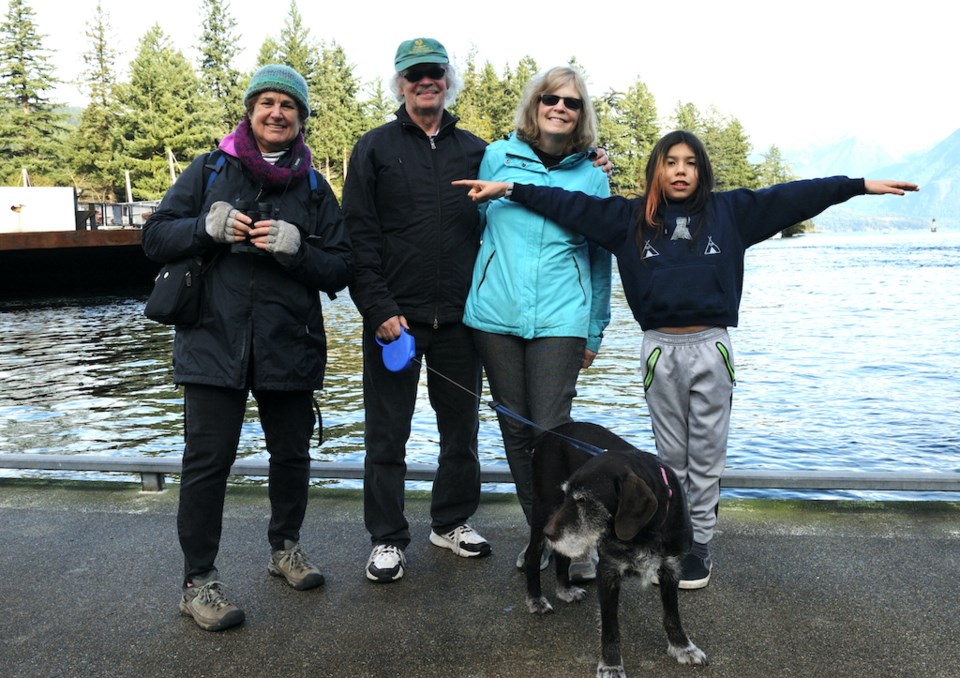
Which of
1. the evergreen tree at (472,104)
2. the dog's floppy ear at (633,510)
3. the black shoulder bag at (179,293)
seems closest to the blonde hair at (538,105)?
the black shoulder bag at (179,293)

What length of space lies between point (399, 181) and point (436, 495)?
→ 5.47 ft

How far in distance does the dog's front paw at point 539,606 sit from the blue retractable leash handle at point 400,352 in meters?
1.23

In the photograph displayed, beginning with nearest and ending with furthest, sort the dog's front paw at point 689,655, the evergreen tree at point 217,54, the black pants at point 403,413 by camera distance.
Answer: the dog's front paw at point 689,655 < the black pants at point 403,413 < the evergreen tree at point 217,54

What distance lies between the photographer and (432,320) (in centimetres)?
405

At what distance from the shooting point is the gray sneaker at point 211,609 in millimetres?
3412

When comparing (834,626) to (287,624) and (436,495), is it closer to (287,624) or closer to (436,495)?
(436,495)

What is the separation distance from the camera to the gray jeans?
12.9 feet

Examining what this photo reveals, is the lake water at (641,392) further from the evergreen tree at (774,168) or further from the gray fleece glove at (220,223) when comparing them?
the evergreen tree at (774,168)

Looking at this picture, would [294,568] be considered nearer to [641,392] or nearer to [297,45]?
[641,392]

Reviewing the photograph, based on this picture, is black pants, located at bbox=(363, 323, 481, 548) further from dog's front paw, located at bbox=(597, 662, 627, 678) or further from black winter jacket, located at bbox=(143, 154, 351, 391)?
dog's front paw, located at bbox=(597, 662, 627, 678)

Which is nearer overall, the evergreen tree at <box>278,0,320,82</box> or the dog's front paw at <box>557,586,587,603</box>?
the dog's front paw at <box>557,586,587,603</box>

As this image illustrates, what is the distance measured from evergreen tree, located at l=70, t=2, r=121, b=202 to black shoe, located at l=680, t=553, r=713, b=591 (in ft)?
242

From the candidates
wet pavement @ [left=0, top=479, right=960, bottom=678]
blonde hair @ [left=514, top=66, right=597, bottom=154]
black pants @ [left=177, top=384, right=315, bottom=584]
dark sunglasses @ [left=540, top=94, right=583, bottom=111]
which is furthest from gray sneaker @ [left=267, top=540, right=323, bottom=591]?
dark sunglasses @ [left=540, top=94, right=583, bottom=111]

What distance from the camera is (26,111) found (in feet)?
243
